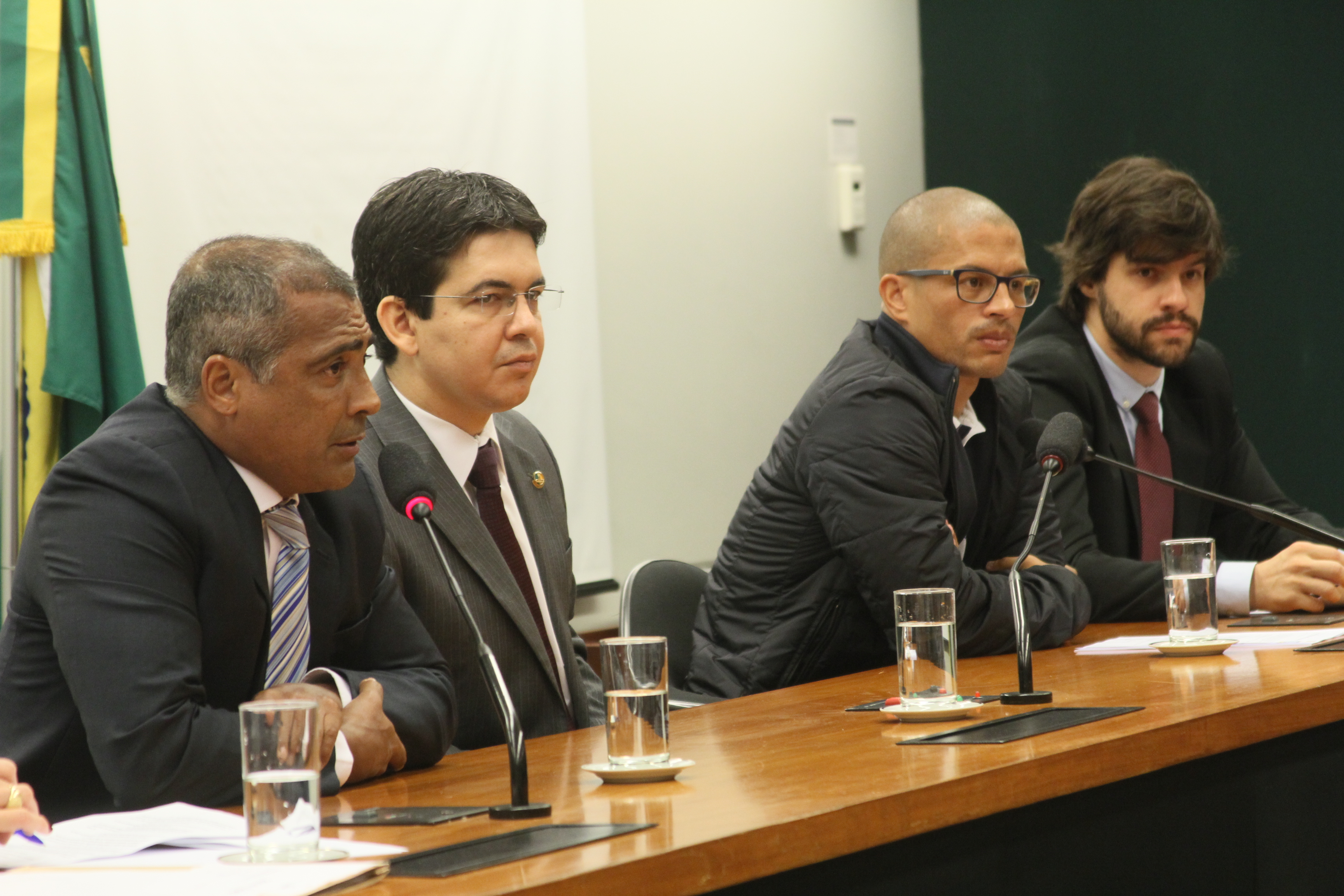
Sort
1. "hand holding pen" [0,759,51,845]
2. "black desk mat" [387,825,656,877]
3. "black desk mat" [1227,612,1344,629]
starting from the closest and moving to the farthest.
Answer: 1. "black desk mat" [387,825,656,877]
2. "hand holding pen" [0,759,51,845]
3. "black desk mat" [1227,612,1344,629]

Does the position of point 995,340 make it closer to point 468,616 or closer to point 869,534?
point 869,534

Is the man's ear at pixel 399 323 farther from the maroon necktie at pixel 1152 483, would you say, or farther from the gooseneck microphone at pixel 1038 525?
the maroon necktie at pixel 1152 483

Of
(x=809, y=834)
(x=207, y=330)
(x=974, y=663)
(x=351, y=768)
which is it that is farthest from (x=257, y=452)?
(x=974, y=663)

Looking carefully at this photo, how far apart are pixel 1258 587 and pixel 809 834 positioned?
1.87 meters

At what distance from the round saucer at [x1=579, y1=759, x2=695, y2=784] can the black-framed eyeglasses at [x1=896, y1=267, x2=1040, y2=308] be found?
154cm

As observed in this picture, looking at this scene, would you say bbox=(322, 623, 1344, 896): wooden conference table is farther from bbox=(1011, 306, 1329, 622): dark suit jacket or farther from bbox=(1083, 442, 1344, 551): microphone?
bbox=(1011, 306, 1329, 622): dark suit jacket

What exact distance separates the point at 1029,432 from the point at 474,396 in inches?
50.1

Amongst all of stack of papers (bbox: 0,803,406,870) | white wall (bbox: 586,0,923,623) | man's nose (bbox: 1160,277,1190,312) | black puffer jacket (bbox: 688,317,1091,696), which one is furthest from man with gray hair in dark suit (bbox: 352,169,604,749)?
white wall (bbox: 586,0,923,623)

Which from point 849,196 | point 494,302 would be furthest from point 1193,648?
point 849,196

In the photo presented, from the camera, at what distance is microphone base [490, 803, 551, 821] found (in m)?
1.44

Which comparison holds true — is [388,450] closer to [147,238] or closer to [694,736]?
[694,736]

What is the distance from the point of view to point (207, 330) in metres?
1.88

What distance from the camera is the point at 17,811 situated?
1.35 metres

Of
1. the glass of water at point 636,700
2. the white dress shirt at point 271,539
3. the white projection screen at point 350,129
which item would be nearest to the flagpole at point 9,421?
the white projection screen at point 350,129
